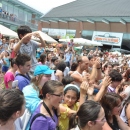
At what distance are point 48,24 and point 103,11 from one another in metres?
10.8

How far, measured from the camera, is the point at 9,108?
2049 mm

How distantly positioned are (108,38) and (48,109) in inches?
1024

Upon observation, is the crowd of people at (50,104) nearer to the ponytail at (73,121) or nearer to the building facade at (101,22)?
the ponytail at (73,121)

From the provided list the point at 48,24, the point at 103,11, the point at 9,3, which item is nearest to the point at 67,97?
the point at 103,11

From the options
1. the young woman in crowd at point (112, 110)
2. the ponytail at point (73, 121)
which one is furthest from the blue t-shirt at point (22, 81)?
→ the young woman in crowd at point (112, 110)

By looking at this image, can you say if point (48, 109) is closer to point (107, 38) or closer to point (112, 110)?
point (112, 110)

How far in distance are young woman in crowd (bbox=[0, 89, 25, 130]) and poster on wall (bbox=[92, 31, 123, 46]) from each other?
2466 centimetres

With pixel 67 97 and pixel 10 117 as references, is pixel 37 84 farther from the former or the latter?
pixel 10 117

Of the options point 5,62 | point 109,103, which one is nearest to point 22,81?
point 109,103

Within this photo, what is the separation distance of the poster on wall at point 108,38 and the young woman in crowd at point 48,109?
79.0 ft

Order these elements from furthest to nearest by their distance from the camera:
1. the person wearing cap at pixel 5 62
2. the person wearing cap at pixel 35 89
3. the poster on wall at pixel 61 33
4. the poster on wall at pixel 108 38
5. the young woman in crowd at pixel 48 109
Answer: the poster on wall at pixel 61 33 → the poster on wall at pixel 108 38 → the person wearing cap at pixel 5 62 → the person wearing cap at pixel 35 89 → the young woman in crowd at pixel 48 109

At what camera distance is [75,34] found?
3366cm

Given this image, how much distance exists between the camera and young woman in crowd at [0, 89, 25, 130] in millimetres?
2045

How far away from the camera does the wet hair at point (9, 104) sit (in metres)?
2.04
